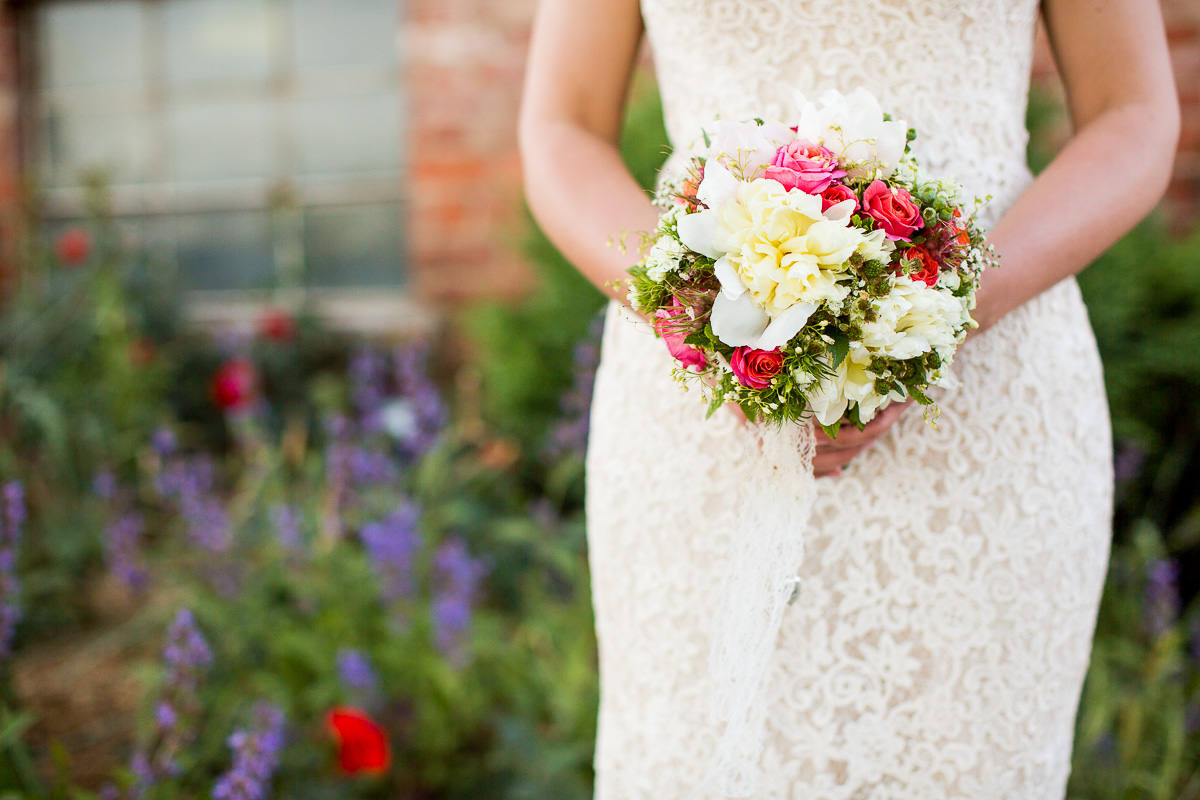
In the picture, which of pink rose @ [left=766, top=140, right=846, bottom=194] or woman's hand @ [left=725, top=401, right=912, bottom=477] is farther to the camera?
woman's hand @ [left=725, top=401, right=912, bottom=477]

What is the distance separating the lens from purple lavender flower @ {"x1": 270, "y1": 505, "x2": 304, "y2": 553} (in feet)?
7.72

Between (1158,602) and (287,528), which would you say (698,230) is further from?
(1158,602)

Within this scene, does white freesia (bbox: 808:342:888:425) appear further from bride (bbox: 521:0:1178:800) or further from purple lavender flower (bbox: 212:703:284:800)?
purple lavender flower (bbox: 212:703:284:800)

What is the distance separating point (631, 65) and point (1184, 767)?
6.40 ft

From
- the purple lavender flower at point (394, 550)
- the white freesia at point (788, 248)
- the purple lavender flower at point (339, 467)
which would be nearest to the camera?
the white freesia at point (788, 248)

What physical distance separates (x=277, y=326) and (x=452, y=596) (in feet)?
7.93

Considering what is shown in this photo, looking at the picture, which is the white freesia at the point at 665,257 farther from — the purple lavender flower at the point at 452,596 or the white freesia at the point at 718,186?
the purple lavender flower at the point at 452,596

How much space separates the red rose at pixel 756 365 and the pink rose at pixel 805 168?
0.15m

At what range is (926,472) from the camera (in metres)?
1.13

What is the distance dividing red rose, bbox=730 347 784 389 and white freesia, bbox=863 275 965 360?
0.08 meters

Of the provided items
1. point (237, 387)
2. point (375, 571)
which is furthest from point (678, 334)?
point (237, 387)

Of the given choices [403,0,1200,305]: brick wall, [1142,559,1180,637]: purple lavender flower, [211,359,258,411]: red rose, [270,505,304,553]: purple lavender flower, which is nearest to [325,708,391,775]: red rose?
[270,505,304,553]: purple lavender flower

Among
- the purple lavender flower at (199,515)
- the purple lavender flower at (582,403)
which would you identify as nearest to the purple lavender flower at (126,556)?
the purple lavender flower at (199,515)

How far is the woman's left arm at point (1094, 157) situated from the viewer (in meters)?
1.05
